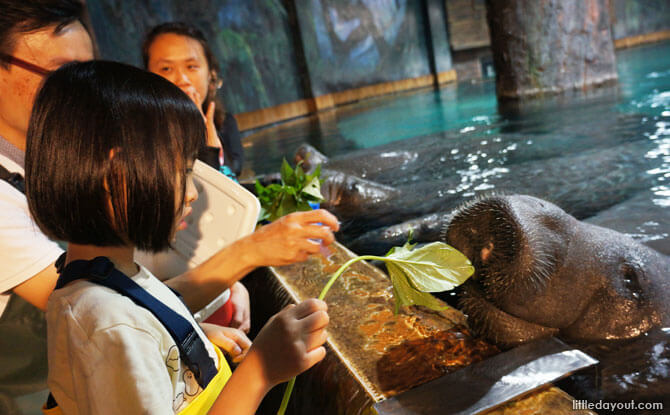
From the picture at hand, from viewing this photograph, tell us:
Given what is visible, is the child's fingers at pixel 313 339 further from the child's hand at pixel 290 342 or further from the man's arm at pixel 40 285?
the man's arm at pixel 40 285

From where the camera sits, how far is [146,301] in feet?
3.51

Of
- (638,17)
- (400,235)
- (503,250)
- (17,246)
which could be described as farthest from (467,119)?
(638,17)

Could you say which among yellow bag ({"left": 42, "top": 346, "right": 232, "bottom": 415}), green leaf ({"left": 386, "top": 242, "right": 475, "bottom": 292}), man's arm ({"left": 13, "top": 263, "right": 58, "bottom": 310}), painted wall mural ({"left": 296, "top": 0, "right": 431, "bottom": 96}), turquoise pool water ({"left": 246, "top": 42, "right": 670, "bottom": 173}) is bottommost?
turquoise pool water ({"left": 246, "top": 42, "right": 670, "bottom": 173})

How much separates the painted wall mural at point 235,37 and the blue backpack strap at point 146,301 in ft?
40.3

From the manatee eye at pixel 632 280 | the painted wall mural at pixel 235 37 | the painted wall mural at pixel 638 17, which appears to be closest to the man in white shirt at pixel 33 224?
the manatee eye at pixel 632 280

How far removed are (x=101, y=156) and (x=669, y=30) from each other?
85.1 feet

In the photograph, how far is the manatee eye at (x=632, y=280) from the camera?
1.55 meters

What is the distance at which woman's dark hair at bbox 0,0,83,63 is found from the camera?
1560 millimetres

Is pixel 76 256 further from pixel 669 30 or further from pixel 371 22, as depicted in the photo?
pixel 669 30

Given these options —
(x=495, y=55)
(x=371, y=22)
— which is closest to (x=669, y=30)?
(x=371, y=22)

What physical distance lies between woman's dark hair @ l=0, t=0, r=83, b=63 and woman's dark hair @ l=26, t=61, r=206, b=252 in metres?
0.67

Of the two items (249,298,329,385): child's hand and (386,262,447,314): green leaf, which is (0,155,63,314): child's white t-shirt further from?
(386,262,447,314): green leaf

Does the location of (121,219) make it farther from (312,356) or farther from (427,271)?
(427,271)


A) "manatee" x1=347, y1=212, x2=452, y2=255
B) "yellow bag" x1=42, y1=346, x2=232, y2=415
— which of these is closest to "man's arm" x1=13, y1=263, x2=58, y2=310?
"yellow bag" x1=42, y1=346, x2=232, y2=415
